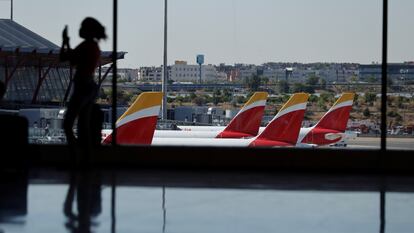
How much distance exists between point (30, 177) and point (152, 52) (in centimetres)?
521

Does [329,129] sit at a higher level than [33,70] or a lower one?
lower

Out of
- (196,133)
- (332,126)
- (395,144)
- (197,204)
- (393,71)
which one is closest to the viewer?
(197,204)

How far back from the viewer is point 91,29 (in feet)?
16.4

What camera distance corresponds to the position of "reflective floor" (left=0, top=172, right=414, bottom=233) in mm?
3172

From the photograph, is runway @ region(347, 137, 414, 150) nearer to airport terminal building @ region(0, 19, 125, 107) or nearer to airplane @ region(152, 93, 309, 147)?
airport terminal building @ region(0, 19, 125, 107)

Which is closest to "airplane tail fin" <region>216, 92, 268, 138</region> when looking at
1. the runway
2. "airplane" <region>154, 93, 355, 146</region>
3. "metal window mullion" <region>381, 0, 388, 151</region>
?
"airplane" <region>154, 93, 355, 146</region>

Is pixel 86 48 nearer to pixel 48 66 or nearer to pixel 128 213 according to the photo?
pixel 128 213

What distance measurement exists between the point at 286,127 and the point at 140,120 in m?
6.51

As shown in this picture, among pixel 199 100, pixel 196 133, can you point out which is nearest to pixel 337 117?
pixel 196 133

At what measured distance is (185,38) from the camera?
595 inches

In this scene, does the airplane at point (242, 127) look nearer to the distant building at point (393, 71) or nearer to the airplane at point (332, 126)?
the airplane at point (332, 126)

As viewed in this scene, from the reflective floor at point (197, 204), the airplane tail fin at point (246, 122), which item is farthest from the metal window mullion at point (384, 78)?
the airplane tail fin at point (246, 122)

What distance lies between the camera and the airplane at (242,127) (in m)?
25.1

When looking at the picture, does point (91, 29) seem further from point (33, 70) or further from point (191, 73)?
point (191, 73)
